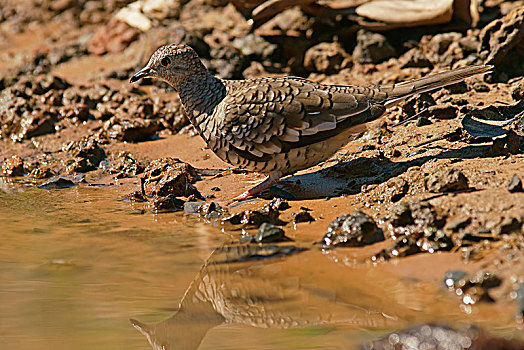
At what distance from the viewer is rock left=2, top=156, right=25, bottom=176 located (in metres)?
6.88

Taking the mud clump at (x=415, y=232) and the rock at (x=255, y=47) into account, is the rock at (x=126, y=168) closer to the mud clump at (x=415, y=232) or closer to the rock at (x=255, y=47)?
the rock at (x=255, y=47)

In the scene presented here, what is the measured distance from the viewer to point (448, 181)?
15.0 ft

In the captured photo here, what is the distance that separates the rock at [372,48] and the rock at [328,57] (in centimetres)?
20

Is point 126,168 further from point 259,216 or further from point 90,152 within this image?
point 259,216

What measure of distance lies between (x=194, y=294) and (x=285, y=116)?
1.87m

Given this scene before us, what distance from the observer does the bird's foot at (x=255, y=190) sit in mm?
5578

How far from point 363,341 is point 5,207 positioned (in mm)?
3923

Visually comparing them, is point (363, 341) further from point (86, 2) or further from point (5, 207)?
point (86, 2)

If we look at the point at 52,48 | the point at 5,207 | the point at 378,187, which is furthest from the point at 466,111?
the point at 52,48

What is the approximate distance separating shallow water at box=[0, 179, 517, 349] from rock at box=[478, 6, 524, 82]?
391 centimetres

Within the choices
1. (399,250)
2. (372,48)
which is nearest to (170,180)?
(399,250)

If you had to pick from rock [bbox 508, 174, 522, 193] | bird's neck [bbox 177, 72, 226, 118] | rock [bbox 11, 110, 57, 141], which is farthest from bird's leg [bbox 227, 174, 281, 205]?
rock [bbox 11, 110, 57, 141]

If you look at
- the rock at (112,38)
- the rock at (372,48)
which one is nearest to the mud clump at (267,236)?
the rock at (372,48)

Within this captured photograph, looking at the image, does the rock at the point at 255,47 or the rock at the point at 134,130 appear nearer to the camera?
the rock at the point at 134,130
